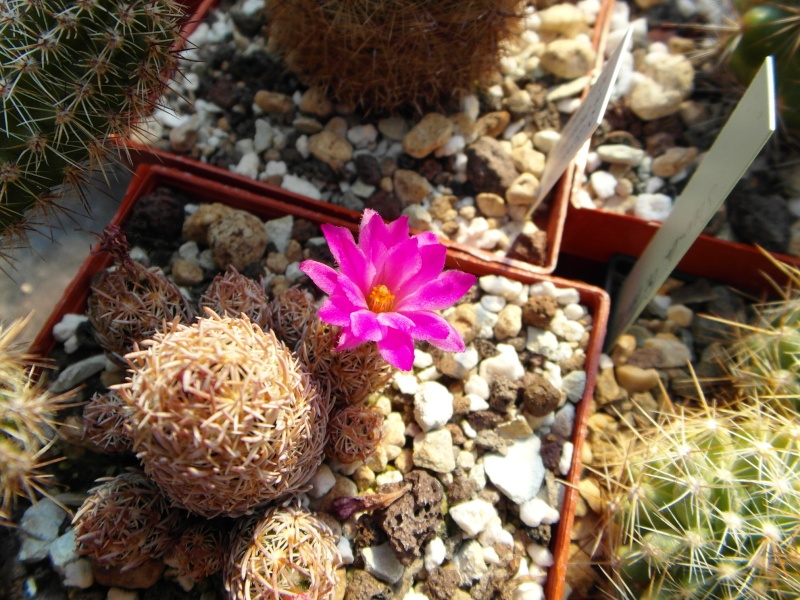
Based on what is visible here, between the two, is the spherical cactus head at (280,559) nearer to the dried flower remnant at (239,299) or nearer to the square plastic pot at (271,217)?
the dried flower remnant at (239,299)

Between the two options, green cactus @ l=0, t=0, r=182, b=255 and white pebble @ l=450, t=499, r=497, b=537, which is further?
white pebble @ l=450, t=499, r=497, b=537

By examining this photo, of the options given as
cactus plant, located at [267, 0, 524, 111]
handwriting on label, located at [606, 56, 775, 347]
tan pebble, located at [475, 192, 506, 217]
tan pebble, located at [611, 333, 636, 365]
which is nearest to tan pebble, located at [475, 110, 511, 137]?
cactus plant, located at [267, 0, 524, 111]

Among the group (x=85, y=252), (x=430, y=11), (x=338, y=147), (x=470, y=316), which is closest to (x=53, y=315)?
(x=85, y=252)

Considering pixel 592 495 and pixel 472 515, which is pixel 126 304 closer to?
pixel 472 515

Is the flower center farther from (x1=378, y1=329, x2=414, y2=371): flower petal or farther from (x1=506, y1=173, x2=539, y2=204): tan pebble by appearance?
(x1=506, y1=173, x2=539, y2=204): tan pebble

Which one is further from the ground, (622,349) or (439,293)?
(439,293)

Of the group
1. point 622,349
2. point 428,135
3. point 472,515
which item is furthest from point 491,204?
point 472,515

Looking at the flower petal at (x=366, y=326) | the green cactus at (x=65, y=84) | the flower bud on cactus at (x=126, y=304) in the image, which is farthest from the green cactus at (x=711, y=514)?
the green cactus at (x=65, y=84)

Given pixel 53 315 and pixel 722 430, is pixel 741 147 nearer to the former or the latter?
pixel 722 430
